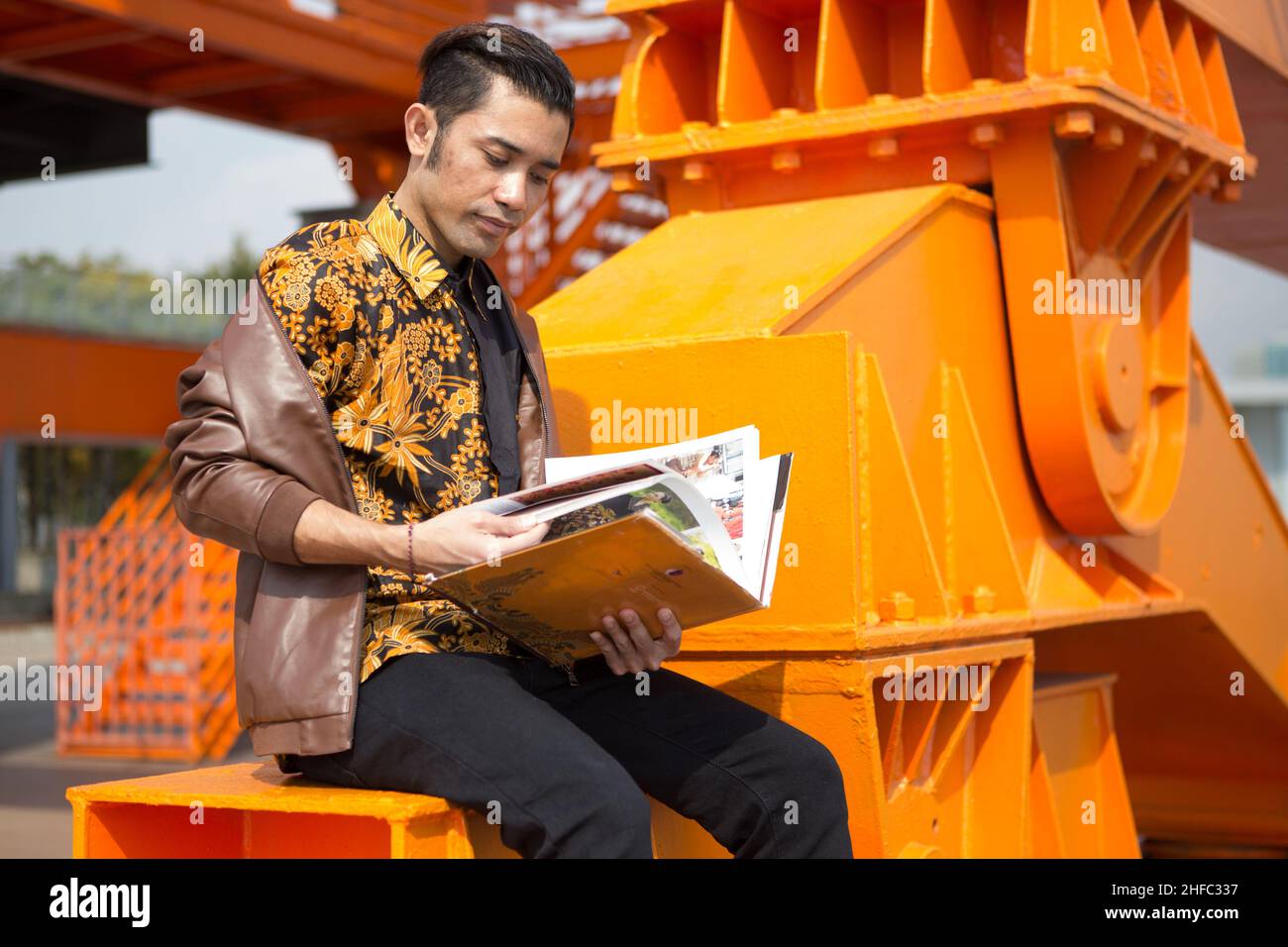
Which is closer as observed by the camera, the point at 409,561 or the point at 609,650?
the point at 409,561

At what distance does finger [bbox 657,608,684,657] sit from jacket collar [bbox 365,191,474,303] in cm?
84

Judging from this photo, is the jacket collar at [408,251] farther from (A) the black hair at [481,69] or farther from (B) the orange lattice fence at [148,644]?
(B) the orange lattice fence at [148,644]

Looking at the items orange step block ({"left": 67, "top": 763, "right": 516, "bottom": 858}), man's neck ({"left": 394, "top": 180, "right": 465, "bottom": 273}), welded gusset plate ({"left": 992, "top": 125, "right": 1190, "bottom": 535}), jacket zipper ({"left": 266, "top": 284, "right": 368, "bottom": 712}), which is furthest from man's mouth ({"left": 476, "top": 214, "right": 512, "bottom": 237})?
welded gusset plate ({"left": 992, "top": 125, "right": 1190, "bottom": 535})

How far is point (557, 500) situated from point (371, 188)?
11779mm

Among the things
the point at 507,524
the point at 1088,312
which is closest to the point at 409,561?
the point at 507,524

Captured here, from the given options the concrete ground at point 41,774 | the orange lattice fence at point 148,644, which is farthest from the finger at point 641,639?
the orange lattice fence at point 148,644

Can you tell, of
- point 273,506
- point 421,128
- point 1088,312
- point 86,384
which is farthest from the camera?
point 86,384

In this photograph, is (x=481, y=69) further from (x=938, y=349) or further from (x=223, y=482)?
(x=938, y=349)

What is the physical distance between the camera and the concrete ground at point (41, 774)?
308 inches

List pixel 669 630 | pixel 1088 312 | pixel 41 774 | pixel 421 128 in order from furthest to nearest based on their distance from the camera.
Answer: pixel 41 774, pixel 1088 312, pixel 421 128, pixel 669 630

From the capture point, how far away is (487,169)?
3.12 m

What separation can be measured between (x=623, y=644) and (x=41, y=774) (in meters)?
9.20
